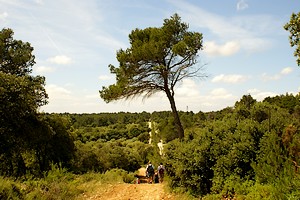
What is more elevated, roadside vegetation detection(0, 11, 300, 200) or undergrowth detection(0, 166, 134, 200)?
roadside vegetation detection(0, 11, 300, 200)

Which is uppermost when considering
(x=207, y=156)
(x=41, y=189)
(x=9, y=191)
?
(x=207, y=156)

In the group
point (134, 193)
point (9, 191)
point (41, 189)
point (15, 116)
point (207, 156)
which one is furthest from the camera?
point (15, 116)

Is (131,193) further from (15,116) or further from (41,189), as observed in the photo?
(15,116)

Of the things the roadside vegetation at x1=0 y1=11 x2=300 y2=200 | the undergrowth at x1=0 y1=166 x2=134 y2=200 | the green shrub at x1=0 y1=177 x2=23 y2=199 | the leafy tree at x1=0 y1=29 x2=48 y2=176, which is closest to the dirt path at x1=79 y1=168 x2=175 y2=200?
the roadside vegetation at x1=0 y1=11 x2=300 y2=200

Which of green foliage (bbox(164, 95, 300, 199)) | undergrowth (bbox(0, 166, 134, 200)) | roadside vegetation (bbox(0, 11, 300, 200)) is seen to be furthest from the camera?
undergrowth (bbox(0, 166, 134, 200))

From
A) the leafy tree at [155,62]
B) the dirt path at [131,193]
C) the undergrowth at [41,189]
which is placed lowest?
the dirt path at [131,193]

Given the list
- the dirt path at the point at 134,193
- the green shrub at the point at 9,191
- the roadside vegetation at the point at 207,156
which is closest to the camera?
the roadside vegetation at the point at 207,156

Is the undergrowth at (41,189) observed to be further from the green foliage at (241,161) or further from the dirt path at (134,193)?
the green foliage at (241,161)

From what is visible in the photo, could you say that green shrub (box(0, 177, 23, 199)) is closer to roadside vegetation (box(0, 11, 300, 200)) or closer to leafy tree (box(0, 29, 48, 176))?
roadside vegetation (box(0, 11, 300, 200))

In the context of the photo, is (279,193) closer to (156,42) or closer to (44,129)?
(156,42)

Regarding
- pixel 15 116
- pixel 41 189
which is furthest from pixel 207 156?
pixel 15 116

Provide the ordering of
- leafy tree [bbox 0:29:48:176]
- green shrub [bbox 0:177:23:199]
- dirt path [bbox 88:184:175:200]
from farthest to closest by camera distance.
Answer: leafy tree [bbox 0:29:48:176] < dirt path [bbox 88:184:175:200] < green shrub [bbox 0:177:23:199]

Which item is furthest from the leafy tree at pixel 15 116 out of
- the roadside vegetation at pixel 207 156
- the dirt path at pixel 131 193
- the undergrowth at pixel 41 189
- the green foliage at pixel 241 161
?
the green foliage at pixel 241 161

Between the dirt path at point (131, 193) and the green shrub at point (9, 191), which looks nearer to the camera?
the green shrub at point (9, 191)
